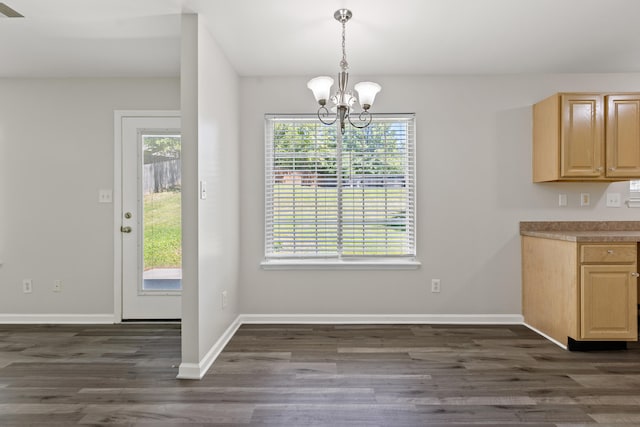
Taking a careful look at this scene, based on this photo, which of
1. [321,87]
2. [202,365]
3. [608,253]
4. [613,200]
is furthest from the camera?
[613,200]

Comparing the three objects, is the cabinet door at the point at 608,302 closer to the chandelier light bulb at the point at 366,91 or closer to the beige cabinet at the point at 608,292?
the beige cabinet at the point at 608,292

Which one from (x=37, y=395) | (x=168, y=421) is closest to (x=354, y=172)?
(x=168, y=421)

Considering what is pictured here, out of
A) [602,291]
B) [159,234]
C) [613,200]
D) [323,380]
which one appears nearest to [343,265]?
[323,380]

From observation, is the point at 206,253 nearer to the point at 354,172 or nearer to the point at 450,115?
the point at 354,172

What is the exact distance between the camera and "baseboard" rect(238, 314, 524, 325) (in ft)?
12.4

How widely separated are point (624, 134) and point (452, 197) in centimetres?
149

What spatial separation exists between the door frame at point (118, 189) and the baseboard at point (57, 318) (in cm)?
13

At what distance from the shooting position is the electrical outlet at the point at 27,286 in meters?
3.87

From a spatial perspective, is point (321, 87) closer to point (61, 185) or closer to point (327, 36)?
point (327, 36)

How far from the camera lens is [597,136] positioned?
3.32m

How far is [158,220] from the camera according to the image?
154 inches

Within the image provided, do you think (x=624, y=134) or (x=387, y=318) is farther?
(x=387, y=318)

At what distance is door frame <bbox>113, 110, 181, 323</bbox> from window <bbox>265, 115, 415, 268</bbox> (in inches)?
47.8

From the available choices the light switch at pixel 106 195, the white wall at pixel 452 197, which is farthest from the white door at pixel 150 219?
the white wall at pixel 452 197
